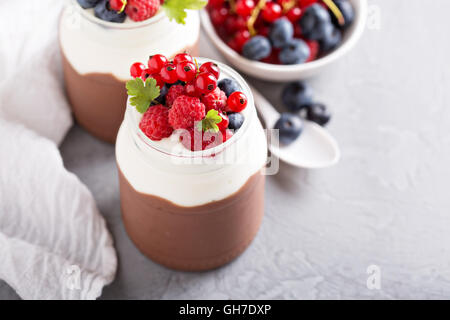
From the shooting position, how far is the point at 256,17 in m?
1.34

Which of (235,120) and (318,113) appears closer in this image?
(235,120)

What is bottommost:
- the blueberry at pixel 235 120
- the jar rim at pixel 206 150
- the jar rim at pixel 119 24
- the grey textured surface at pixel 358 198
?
the grey textured surface at pixel 358 198

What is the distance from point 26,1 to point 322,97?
0.68 m

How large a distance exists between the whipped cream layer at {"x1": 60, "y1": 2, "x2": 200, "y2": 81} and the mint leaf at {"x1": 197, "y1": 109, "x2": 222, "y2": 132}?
0.29 meters

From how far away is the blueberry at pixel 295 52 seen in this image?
1276mm

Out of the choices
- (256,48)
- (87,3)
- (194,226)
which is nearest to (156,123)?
(194,226)

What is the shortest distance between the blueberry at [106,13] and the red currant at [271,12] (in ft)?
1.18

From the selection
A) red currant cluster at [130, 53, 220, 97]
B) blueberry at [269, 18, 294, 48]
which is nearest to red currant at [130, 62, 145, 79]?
red currant cluster at [130, 53, 220, 97]

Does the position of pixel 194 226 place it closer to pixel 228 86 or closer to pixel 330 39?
pixel 228 86

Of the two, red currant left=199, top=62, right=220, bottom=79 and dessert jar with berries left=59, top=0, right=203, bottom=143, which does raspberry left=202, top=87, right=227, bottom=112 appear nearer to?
red currant left=199, top=62, right=220, bottom=79

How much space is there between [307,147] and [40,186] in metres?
0.55

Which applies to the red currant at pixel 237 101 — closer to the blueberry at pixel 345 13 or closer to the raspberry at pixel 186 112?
the raspberry at pixel 186 112

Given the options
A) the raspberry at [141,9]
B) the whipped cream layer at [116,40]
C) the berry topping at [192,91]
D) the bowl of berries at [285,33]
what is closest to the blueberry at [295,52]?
the bowl of berries at [285,33]

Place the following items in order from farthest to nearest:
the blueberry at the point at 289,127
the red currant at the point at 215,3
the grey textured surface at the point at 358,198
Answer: the red currant at the point at 215,3
the blueberry at the point at 289,127
the grey textured surface at the point at 358,198
